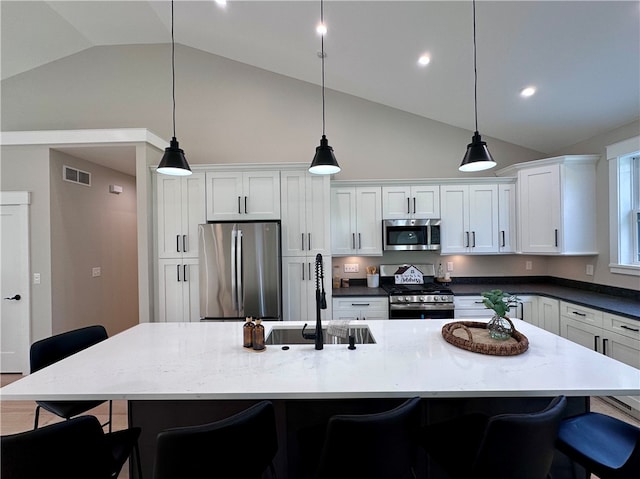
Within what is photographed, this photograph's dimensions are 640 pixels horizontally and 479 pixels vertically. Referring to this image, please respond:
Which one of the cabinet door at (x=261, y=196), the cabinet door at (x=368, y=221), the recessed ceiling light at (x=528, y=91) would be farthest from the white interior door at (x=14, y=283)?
the recessed ceiling light at (x=528, y=91)

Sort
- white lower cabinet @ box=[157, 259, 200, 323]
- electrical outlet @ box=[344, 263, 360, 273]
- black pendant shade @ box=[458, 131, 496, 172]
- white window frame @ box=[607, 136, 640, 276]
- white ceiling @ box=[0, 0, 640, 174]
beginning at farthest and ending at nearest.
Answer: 1. electrical outlet @ box=[344, 263, 360, 273]
2. white lower cabinet @ box=[157, 259, 200, 323]
3. white window frame @ box=[607, 136, 640, 276]
4. white ceiling @ box=[0, 0, 640, 174]
5. black pendant shade @ box=[458, 131, 496, 172]

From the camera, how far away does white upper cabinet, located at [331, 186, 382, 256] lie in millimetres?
3857

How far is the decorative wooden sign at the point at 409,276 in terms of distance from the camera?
13.2 ft

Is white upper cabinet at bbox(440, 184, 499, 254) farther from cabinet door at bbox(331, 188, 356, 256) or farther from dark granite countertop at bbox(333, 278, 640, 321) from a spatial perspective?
cabinet door at bbox(331, 188, 356, 256)

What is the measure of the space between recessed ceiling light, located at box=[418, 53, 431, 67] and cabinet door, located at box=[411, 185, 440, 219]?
55.7 inches

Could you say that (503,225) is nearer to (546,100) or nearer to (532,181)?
(532,181)

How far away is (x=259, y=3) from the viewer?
9.46 ft

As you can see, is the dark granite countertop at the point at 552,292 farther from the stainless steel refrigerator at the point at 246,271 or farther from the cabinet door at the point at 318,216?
the stainless steel refrigerator at the point at 246,271

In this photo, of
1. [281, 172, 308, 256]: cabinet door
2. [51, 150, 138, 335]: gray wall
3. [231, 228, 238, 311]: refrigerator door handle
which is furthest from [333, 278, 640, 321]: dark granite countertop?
[51, 150, 138, 335]: gray wall

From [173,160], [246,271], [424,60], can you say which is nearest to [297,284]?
[246,271]

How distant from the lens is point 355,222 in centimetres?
388

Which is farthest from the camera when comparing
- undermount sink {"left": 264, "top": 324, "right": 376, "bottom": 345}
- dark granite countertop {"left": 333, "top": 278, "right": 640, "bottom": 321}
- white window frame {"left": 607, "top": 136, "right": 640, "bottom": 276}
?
white window frame {"left": 607, "top": 136, "right": 640, "bottom": 276}

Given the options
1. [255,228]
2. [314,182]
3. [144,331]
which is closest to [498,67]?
[314,182]

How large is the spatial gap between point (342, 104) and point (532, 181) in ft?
8.72
